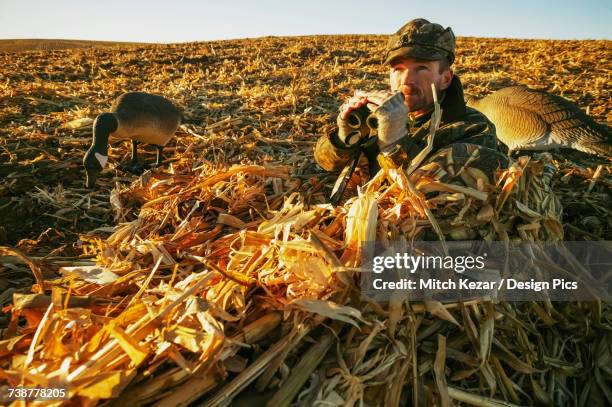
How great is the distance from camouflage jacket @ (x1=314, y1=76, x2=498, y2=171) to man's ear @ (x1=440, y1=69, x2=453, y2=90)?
2cm

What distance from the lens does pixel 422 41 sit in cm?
239

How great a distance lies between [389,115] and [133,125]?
9.72 feet

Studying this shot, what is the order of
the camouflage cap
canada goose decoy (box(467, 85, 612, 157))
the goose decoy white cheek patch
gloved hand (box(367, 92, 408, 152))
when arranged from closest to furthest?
gloved hand (box(367, 92, 408, 152)) → the camouflage cap → the goose decoy white cheek patch → canada goose decoy (box(467, 85, 612, 157))

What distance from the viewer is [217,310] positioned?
1.19m

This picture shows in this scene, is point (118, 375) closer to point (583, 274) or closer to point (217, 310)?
point (217, 310)

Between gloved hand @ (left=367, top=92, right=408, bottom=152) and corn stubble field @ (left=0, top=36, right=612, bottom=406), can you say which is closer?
corn stubble field @ (left=0, top=36, right=612, bottom=406)

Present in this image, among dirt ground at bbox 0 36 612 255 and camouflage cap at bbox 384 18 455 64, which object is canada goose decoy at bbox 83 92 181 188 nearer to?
dirt ground at bbox 0 36 612 255

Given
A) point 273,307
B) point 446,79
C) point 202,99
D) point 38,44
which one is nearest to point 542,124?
point 446,79

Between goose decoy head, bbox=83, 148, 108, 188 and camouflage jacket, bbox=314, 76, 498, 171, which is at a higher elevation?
camouflage jacket, bbox=314, 76, 498, 171

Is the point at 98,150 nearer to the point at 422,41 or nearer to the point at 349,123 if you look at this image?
the point at 349,123

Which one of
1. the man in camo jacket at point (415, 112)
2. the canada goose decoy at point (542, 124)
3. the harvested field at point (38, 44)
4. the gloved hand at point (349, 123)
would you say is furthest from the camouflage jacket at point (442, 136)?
the harvested field at point (38, 44)

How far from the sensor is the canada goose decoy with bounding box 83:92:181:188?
139 inches

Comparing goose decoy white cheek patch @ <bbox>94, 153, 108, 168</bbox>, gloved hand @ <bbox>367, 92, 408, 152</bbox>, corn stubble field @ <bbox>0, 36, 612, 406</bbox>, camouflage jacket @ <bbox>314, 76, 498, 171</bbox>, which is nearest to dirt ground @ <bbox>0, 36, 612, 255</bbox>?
corn stubble field @ <bbox>0, 36, 612, 406</bbox>

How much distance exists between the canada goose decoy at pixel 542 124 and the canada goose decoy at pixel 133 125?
146 inches
